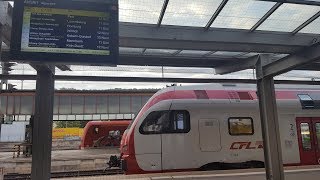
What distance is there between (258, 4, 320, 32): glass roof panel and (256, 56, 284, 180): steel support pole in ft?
3.78

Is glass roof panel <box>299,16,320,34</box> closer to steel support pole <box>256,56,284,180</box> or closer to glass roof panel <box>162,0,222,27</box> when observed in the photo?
steel support pole <box>256,56,284,180</box>

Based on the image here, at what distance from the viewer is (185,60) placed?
7219 millimetres

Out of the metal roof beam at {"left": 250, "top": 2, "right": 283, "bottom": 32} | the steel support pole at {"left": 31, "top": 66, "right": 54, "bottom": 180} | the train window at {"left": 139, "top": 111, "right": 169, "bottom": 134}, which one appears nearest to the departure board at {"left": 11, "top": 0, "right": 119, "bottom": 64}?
the steel support pole at {"left": 31, "top": 66, "right": 54, "bottom": 180}

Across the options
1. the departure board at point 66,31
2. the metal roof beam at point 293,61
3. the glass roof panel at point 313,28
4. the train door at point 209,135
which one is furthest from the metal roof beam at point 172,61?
the train door at point 209,135

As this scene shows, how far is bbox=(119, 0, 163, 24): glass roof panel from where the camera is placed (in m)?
4.89

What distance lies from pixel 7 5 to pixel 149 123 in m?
5.80

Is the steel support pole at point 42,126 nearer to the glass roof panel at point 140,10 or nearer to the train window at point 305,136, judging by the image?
the glass roof panel at point 140,10

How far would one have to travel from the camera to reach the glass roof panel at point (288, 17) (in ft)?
17.0

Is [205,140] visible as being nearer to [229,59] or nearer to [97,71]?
[229,59]

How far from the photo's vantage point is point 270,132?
6270 mm

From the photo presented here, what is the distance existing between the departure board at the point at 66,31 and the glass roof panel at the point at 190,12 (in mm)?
874

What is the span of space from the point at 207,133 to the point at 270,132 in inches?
137

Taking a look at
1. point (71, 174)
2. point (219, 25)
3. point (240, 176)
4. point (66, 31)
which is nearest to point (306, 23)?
point (219, 25)

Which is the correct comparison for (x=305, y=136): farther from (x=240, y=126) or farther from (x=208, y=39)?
(x=208, y=39)
